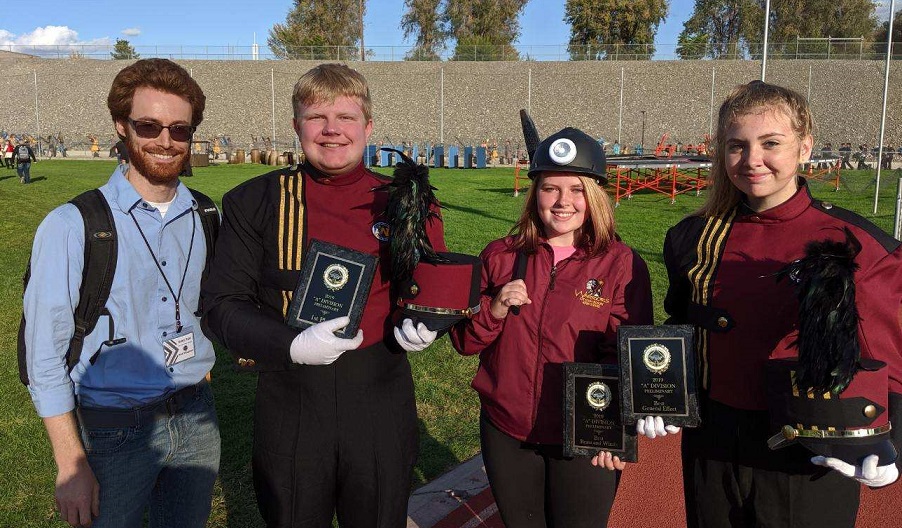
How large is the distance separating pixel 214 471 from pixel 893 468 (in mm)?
2560

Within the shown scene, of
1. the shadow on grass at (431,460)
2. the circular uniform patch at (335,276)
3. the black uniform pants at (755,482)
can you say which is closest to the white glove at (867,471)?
the black uniform pants at (755,482)

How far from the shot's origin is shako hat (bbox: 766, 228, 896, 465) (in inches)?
80.3

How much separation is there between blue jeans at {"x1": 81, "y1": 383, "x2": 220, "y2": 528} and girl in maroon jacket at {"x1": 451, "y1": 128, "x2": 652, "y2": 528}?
114cm

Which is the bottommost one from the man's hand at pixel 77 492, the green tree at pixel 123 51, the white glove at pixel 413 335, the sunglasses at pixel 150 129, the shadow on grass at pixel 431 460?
the shadow on grass at pixel 431 460

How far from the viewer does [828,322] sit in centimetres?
204

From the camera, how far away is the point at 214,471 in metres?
2.98

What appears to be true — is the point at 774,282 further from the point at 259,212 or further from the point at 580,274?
the point at 259,212

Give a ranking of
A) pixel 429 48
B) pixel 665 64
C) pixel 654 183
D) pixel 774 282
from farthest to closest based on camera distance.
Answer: pixel 429 48, pixel 665 64, pixel 654 183, pixel 774 282

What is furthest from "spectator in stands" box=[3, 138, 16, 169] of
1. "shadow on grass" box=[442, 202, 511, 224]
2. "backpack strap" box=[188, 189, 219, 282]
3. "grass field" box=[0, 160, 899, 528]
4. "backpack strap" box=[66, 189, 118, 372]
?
"backpack strap" box=[66, 189, 118, 372]

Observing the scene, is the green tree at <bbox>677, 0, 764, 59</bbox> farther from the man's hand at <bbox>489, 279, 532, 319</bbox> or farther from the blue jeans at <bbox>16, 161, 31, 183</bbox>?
the man's hand at <bbox>489, 279, 532, 319</bbox>

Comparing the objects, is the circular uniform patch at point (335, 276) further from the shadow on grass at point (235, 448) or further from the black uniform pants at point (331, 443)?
the shadow on grass at point (235, 448)

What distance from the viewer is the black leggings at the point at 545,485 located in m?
2.84

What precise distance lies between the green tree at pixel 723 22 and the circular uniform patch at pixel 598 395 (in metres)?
79.0

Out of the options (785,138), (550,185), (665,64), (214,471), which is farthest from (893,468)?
(665,64)
